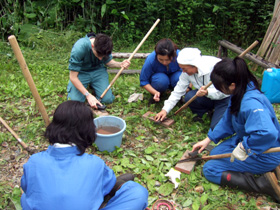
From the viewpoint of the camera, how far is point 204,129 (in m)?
3.46

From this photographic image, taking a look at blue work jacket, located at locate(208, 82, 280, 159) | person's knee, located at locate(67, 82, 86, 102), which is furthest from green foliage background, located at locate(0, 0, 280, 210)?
blue work jacket, located at locate(208, 82, 280, 159)

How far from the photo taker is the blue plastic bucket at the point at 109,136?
2.74 meters

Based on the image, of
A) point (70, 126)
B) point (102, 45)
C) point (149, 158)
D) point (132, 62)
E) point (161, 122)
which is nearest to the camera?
point (70, 126)

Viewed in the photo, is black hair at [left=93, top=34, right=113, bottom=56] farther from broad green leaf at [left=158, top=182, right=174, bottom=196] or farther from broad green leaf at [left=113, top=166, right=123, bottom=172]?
broad green leaf at [left=158, top=182, right=174, bottom=196]

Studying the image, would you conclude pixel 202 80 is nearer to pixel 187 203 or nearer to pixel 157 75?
pixel 157 75

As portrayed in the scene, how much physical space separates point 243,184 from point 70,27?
215 inches

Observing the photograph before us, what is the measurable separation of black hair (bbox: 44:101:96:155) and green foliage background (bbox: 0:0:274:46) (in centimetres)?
493

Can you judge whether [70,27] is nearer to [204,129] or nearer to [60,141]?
[204,129]

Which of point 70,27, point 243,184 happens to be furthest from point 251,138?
point 70,27

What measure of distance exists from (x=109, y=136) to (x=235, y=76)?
4.67 ft

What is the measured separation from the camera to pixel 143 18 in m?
6.64

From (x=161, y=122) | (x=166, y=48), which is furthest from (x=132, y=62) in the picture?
(x=161, y=122)

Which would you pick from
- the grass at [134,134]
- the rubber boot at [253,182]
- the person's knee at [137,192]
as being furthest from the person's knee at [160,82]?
the person's knee at [137,192]

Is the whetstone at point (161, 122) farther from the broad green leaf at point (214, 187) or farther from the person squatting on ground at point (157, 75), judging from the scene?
the broad green leaf at point (214, 187)
